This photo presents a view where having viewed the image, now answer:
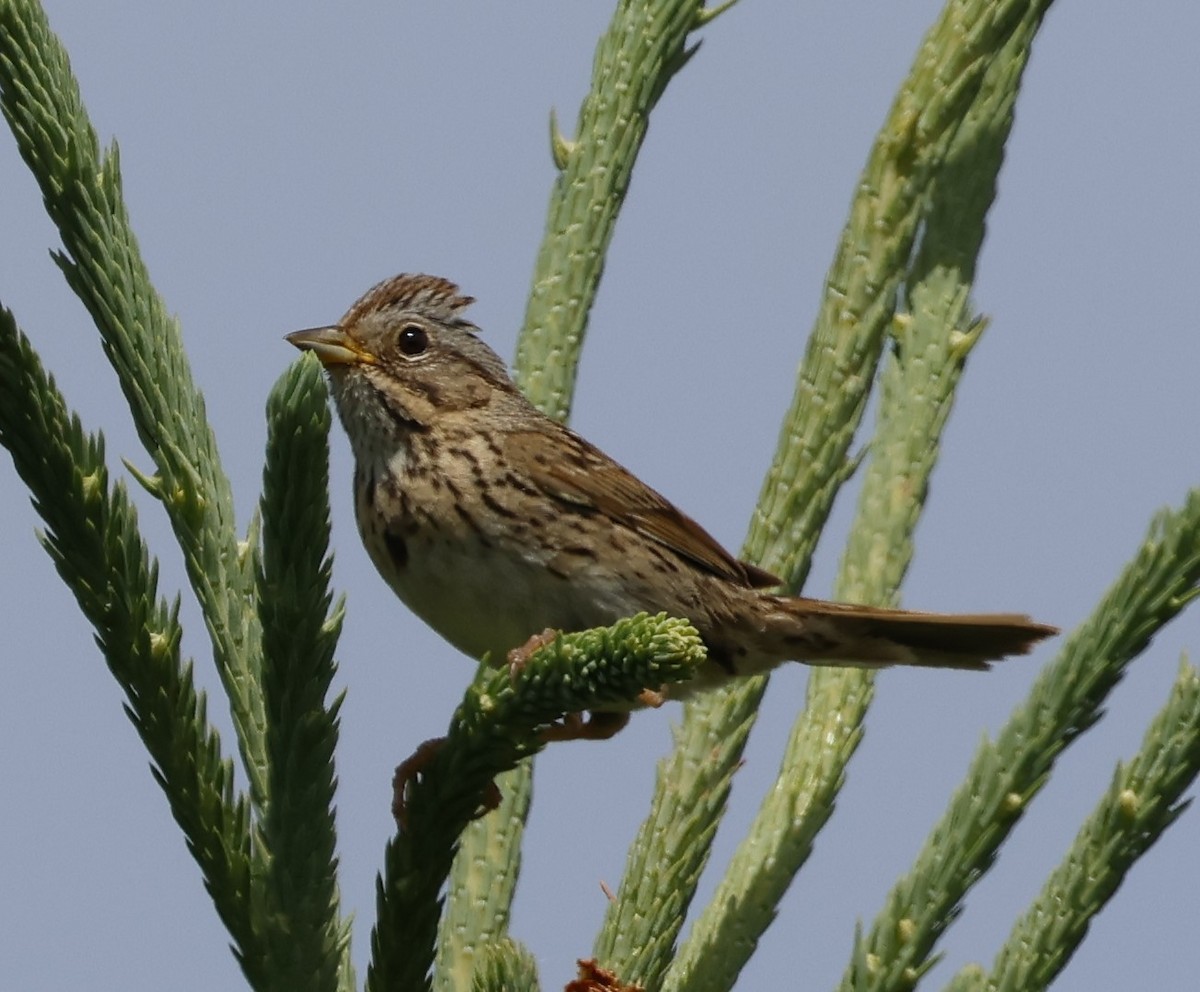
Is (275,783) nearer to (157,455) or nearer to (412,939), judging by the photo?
(412,939)

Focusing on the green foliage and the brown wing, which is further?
the brown wing

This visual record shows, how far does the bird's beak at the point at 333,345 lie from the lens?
4.27 meters

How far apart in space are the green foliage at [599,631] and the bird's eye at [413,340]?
3.17ft

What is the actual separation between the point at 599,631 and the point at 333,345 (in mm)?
2411

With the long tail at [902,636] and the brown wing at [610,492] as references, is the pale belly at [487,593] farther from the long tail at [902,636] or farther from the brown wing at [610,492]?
the long tail at [902,636]

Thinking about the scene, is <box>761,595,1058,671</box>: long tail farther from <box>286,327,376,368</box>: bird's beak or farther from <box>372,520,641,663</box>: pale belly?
<box>286,327,376,368</box>: bird's beak

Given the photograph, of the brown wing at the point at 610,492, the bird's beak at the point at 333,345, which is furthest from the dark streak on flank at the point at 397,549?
the bird's beak at the point at 333,345

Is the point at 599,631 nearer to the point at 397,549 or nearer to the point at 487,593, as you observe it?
the point at 487,593

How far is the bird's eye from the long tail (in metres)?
1.15

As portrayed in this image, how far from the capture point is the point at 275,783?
2.01m

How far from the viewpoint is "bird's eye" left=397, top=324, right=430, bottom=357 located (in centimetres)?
446

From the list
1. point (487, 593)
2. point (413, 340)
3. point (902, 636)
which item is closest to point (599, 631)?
point (487, 593)

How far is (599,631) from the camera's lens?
205 centimetres

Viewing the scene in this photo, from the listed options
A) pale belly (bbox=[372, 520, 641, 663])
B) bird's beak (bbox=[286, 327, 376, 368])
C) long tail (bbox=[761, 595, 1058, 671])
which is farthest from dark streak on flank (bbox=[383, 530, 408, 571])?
long tail (bbox=[761, 595, 1058, 671])
